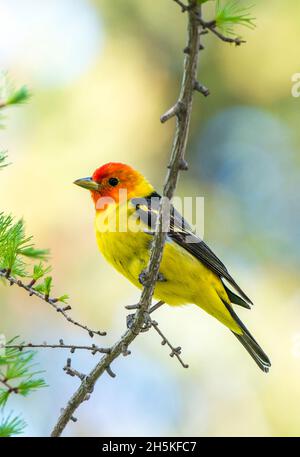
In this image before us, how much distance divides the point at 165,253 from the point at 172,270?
11cm

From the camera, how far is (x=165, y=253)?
3844mm

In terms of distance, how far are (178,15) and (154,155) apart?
1.34m

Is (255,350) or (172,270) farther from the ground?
(172,270)

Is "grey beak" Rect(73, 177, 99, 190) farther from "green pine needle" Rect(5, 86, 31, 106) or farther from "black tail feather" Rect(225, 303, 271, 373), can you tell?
"green pine needle" Rect(5, 86, 31, 106)

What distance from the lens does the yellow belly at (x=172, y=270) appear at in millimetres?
3672

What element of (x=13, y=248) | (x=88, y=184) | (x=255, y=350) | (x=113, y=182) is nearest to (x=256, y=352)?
(x=255, y=350)

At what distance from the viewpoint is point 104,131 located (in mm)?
6059

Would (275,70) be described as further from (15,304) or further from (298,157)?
(15,304)

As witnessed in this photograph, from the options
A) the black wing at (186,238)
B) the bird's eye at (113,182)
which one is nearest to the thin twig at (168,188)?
the black wing at (186,238)

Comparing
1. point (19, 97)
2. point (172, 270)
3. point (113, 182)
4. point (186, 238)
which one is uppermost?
point (113, 182)

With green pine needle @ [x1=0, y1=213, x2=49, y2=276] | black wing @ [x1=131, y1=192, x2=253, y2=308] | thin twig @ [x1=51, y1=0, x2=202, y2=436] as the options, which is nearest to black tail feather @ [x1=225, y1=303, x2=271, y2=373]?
black wing @ [x1=131, y1=192, x2=253, y2=308]

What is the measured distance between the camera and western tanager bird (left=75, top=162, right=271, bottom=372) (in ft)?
12.2

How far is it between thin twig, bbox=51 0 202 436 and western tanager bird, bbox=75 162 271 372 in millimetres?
781

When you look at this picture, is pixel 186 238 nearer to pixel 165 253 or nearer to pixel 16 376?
pixel 165 253
